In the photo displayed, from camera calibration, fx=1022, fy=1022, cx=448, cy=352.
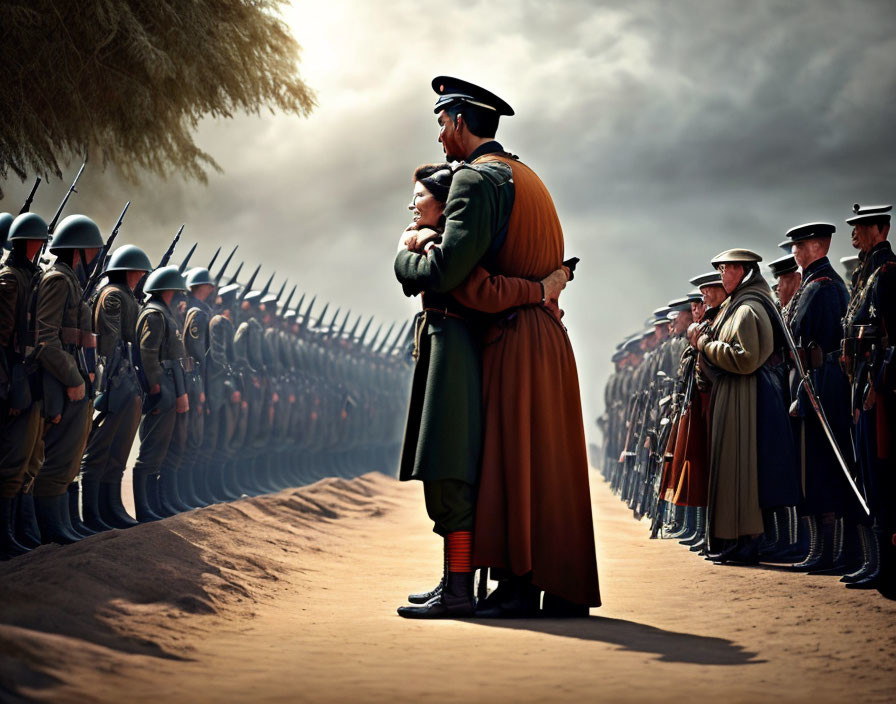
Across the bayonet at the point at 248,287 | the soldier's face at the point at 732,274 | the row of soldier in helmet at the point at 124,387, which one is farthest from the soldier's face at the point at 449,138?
the bayonet at the point at 248,287

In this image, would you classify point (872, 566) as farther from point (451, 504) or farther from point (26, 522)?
point (26, 522)

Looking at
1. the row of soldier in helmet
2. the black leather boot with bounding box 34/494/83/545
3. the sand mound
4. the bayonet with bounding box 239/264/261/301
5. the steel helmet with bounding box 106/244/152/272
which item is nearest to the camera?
the sand mound

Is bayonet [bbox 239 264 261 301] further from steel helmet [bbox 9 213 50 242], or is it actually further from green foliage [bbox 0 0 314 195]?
steel helmet [bbox 9 213 50 242]

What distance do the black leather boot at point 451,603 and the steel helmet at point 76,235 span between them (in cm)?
440

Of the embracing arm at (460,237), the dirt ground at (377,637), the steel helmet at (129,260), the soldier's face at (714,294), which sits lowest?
the dirt ground at (377,637)

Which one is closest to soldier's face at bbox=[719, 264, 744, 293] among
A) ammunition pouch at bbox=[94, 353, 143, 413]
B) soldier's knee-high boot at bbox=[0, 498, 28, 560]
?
ammunition pouch at bbox=[94, 353, 143, 413]

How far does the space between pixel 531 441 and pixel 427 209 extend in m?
1.30

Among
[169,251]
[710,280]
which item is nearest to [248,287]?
[169,251]

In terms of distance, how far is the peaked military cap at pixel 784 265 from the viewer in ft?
26.6

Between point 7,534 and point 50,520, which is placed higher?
point 50,520

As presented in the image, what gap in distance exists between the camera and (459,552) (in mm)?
4711

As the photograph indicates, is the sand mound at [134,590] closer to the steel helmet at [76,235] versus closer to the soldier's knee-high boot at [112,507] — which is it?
the soldier's knee-high boot at [112,507]

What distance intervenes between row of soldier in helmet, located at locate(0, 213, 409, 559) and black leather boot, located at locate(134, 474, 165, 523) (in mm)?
16

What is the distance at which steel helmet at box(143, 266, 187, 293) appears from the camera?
32.2 feet
